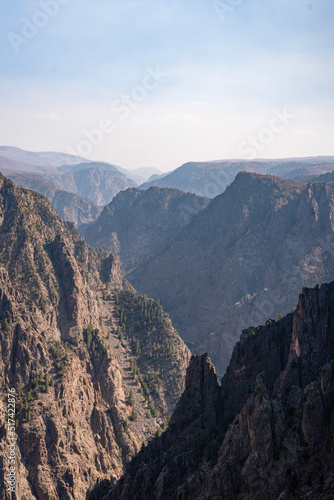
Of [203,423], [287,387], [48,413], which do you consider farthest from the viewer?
[48,413]

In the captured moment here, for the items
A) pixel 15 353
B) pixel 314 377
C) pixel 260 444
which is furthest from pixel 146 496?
pixel 15 353

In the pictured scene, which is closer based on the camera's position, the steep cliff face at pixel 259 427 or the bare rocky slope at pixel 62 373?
the steep cliff face at pixel 259 427

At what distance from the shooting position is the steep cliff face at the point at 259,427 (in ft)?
149

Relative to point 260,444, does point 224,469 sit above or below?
below

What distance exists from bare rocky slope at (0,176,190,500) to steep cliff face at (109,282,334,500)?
149 feet

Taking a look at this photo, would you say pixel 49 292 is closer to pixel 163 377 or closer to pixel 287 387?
pixel 163 377

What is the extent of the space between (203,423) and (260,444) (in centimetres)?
2650

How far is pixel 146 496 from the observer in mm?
65438

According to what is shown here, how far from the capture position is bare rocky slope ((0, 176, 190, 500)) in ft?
369

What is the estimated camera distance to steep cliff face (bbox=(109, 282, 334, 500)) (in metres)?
45.3

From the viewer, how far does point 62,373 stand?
422 feet

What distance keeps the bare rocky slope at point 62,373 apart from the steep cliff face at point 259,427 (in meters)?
45.5

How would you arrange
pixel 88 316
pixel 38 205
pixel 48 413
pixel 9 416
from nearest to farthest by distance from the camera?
pixel 9 416, pixel 48 413, pixel 88 316, pixel 38 205

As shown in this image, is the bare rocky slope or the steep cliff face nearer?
the steep cliff face
